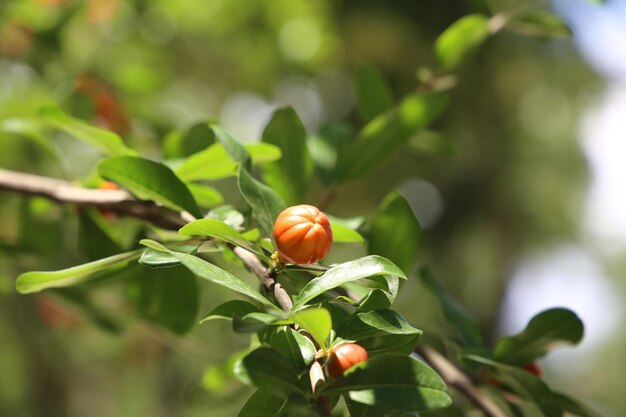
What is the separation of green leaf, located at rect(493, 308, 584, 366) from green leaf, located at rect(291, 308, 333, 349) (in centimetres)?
28

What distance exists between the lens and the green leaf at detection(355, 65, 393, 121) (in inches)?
33.2

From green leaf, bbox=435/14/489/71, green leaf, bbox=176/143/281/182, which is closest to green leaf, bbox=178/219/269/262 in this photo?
green leaf, bbox=176/143/281/182

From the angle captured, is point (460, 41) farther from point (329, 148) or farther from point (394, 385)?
point (394, 385)

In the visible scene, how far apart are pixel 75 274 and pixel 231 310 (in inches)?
5.5

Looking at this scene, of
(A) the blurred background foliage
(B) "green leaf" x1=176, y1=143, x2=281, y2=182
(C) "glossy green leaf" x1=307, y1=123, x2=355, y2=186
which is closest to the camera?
(B) "green leaf" x1=176, y1=143, x2=281, y2=182

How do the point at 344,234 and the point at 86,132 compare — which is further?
the point at 86,132

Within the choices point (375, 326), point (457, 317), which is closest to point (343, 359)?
point (375, 326)

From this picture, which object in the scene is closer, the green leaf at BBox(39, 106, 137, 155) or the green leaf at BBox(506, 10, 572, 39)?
the green leaf at BBox(39, 106, 137, 155)

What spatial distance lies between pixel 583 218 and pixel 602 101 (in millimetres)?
2148

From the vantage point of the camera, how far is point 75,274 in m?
0.46

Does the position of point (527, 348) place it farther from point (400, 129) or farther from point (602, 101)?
point (602, 101)

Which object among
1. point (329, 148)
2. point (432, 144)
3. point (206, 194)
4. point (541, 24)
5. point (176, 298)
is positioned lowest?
point (176, 298)

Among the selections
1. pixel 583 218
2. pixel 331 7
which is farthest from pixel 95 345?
pixel 583 218

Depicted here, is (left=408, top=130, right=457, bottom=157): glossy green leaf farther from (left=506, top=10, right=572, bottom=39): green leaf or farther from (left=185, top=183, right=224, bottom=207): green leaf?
(left=185, top=183, right=224, bottom=207): green leaf
